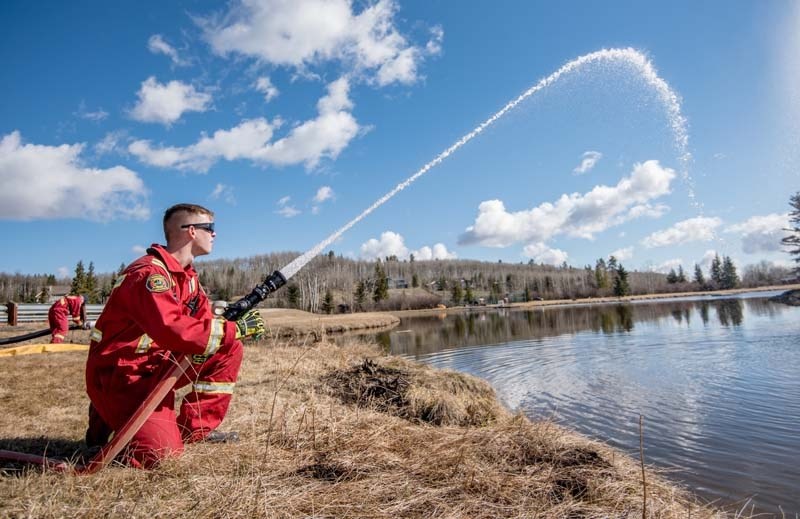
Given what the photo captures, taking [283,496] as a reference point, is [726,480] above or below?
below

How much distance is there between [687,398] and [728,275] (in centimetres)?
13970

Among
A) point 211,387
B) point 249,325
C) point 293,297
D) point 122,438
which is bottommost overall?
point 122,438

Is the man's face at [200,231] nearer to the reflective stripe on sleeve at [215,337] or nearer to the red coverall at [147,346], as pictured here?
the red coverall at [147,346]

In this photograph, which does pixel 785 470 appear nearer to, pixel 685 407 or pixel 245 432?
pixel 685 407

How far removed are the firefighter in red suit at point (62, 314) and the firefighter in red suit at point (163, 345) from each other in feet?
36.9

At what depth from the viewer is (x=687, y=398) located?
32.0ft

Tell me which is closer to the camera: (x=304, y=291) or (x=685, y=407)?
(x=685, y=407)

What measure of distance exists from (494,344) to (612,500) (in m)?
20.8

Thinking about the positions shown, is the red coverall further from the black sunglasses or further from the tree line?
the tree line

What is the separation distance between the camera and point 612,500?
3266 mm

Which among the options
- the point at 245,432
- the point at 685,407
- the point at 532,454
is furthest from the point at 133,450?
the point at 685,407

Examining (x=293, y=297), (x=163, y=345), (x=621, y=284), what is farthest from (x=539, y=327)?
(x=621, y=284)

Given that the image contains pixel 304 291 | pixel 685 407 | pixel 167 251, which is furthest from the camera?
pixel 304 291

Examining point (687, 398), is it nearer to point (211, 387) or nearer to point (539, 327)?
point (211, 387)
